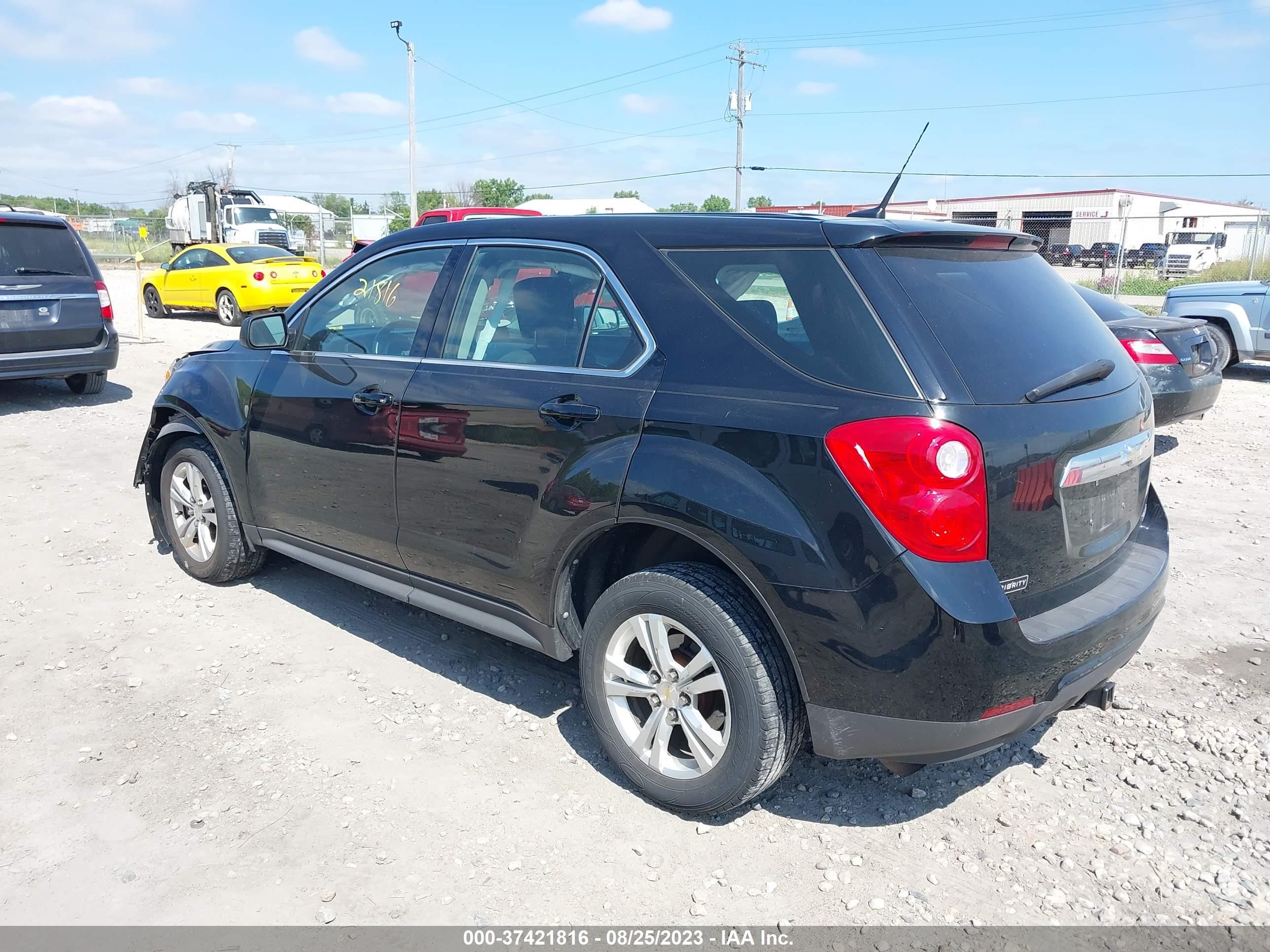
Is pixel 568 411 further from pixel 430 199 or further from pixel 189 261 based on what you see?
pixel 430 199

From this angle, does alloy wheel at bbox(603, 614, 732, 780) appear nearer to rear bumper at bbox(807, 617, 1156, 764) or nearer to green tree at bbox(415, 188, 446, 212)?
rear bumper at bbox(807, 617, 1156, 764)

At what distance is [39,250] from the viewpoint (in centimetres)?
966

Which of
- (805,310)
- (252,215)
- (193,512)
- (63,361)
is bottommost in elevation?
(193,512)

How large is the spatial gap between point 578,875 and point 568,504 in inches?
45.0

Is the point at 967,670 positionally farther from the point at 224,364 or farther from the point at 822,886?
the point at 224,364

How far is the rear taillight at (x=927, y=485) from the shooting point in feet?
8.34

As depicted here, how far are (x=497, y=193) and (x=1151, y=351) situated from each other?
65.8 m

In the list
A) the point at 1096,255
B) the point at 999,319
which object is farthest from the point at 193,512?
the point at 1096,255

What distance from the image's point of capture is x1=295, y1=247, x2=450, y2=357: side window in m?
3.94

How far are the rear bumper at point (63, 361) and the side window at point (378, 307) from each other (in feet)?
21.9

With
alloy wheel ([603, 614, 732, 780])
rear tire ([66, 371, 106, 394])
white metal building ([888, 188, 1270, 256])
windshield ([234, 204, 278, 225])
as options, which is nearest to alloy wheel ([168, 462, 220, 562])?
alloy wheel ([603, 614, 732, 780])

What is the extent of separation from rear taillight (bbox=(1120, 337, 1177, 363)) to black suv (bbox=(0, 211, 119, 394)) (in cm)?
978

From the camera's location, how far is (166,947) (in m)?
2.56

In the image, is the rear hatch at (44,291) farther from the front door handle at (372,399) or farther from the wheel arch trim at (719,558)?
the wheel arch trim at (719,558)
